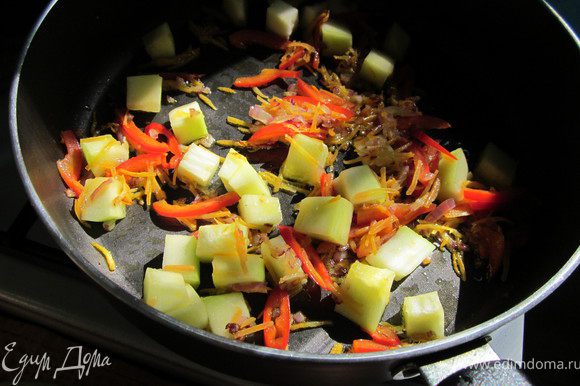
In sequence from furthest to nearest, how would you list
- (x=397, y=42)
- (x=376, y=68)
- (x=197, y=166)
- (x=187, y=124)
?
1. (x=397, y=42)
2. (x=376, y=68)
3. (x=187, y=124)
4. (x=197, y=166)

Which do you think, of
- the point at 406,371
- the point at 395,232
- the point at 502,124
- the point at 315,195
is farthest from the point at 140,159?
the point at 502,124

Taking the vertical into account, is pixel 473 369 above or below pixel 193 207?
above

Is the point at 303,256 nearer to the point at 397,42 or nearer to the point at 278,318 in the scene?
the point at 278,318

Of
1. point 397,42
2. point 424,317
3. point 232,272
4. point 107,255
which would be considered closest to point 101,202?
point 107,255

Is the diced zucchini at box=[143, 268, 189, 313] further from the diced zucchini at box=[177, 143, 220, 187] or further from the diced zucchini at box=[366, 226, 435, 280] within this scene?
the diced zucchini at box=[366, 226, 435, 280]

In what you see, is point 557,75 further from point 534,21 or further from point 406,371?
point 406,371

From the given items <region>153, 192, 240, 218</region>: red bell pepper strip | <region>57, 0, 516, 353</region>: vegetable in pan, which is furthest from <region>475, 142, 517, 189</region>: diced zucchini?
<region>153, 192, 240, 218</region>: red bell pepper strip
